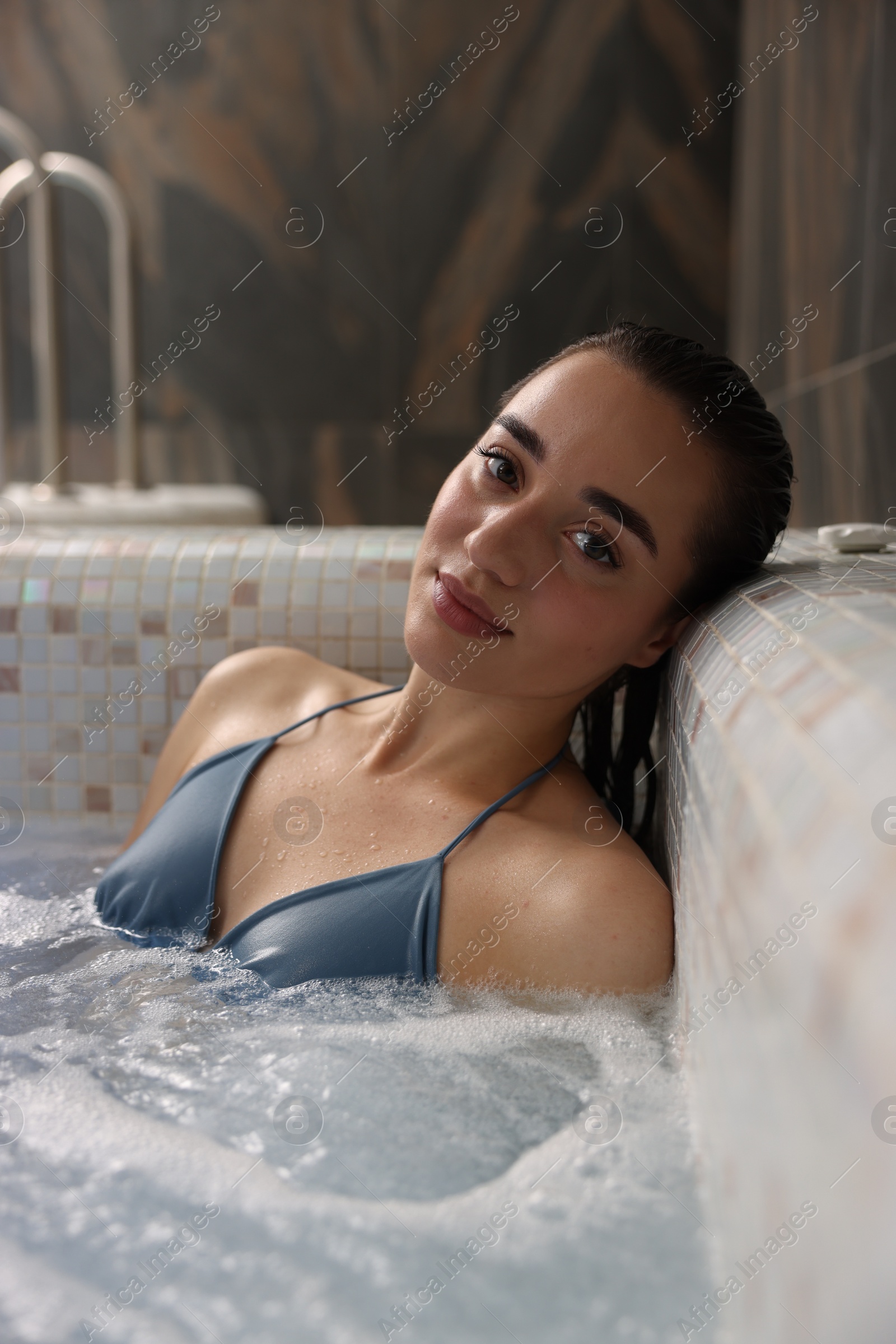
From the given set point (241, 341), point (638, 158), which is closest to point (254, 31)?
point (241, 341)

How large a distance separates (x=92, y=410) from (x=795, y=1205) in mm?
3650

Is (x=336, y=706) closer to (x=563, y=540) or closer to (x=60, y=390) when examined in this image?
(x=563, y=540)

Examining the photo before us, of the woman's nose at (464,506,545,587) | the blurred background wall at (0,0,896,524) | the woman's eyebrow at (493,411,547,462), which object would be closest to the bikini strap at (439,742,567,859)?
the woman's nose at (464,506,545,587)

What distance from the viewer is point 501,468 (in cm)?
105

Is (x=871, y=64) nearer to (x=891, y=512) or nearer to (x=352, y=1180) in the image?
(x=891, y=512)

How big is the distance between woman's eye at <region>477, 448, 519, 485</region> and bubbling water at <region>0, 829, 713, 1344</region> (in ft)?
1.64

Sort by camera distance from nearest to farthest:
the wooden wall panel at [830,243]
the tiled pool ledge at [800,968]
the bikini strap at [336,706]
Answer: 1. the tiled pool ledge at [800,968]
2. the bikini strap at [336,706]
3. the wooden wall panel at [830,243]

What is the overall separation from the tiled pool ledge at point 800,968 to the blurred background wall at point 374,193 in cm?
295

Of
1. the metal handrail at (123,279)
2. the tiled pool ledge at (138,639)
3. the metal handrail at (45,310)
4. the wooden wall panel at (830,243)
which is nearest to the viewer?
the tiled pool ledge at (138,639)

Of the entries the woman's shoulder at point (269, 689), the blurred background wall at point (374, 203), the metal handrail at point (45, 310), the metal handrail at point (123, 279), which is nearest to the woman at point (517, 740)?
the woman's shoulder at point (269, 689)

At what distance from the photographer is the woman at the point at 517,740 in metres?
0.96

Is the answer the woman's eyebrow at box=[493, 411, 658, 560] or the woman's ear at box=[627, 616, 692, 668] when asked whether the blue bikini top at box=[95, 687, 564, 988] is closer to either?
the woman's ear at box=[627, 616, 692, 668]

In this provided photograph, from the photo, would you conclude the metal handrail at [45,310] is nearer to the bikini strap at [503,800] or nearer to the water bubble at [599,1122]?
the bikini strap at [503,800]

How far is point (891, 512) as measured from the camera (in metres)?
1.59
